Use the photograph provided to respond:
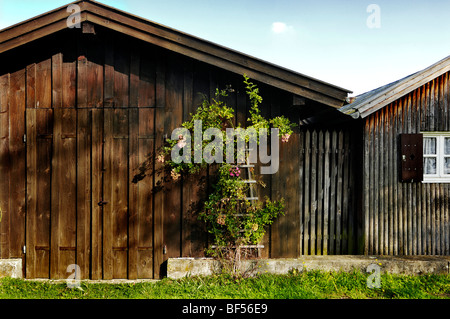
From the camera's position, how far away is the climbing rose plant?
15.5 feet

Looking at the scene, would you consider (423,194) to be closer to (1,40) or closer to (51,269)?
(51,269)

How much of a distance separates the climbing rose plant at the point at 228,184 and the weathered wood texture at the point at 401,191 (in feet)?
6.87

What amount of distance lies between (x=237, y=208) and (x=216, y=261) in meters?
0.97

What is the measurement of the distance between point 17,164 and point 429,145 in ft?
26.5

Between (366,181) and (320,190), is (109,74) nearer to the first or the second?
(320,190)

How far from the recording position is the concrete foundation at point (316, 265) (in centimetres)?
471

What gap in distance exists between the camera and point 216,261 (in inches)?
186

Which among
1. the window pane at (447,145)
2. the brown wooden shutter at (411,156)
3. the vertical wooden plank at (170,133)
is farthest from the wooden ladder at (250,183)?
the window pane at (447,145)

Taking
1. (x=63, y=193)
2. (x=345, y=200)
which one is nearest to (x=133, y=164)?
(x=63, y=193)

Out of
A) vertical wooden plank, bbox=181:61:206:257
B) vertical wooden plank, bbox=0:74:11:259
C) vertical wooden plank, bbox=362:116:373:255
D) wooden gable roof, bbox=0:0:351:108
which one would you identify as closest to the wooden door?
vertical wooden plank, bbox=0:74:11:259

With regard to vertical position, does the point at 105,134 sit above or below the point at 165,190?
above
